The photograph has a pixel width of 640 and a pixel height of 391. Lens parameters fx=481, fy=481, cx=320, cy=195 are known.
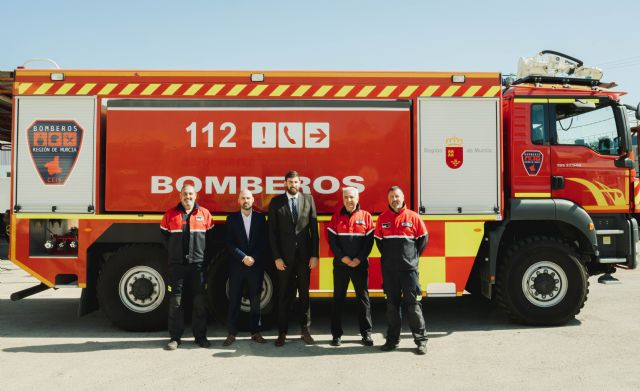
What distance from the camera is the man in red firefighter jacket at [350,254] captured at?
17.1 ft

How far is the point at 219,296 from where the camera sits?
19.6ft

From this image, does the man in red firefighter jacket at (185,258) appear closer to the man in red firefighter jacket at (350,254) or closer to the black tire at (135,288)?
the black tire at (135,288)

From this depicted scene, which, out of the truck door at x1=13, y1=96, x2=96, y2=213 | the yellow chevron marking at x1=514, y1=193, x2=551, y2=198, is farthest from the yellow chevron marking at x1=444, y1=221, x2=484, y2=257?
the truck door at x1=13, y1=96, x2=96, y2=213

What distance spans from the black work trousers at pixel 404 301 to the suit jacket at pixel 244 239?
1.43 metres

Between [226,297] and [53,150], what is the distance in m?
2.78

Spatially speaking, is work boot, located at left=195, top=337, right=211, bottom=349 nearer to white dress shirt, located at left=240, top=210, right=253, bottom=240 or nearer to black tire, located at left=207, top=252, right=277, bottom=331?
black tire, located at left=207, top=252, right=277, bottom=331

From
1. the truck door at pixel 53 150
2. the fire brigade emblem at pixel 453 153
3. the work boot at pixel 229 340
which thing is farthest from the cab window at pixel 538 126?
the truck door at pixel 53 150

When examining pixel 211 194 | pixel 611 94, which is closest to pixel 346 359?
pixel 211 194

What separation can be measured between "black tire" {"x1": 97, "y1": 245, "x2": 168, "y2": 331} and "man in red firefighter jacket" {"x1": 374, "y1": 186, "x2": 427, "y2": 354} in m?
2.71

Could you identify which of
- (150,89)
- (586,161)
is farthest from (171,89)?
(586,161)

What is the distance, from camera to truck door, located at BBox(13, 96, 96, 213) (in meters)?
5.86

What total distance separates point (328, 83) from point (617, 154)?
12.6 ft

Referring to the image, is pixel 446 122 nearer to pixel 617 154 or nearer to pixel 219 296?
pixel 617 154

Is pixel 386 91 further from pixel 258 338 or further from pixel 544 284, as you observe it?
pixel 258 338
